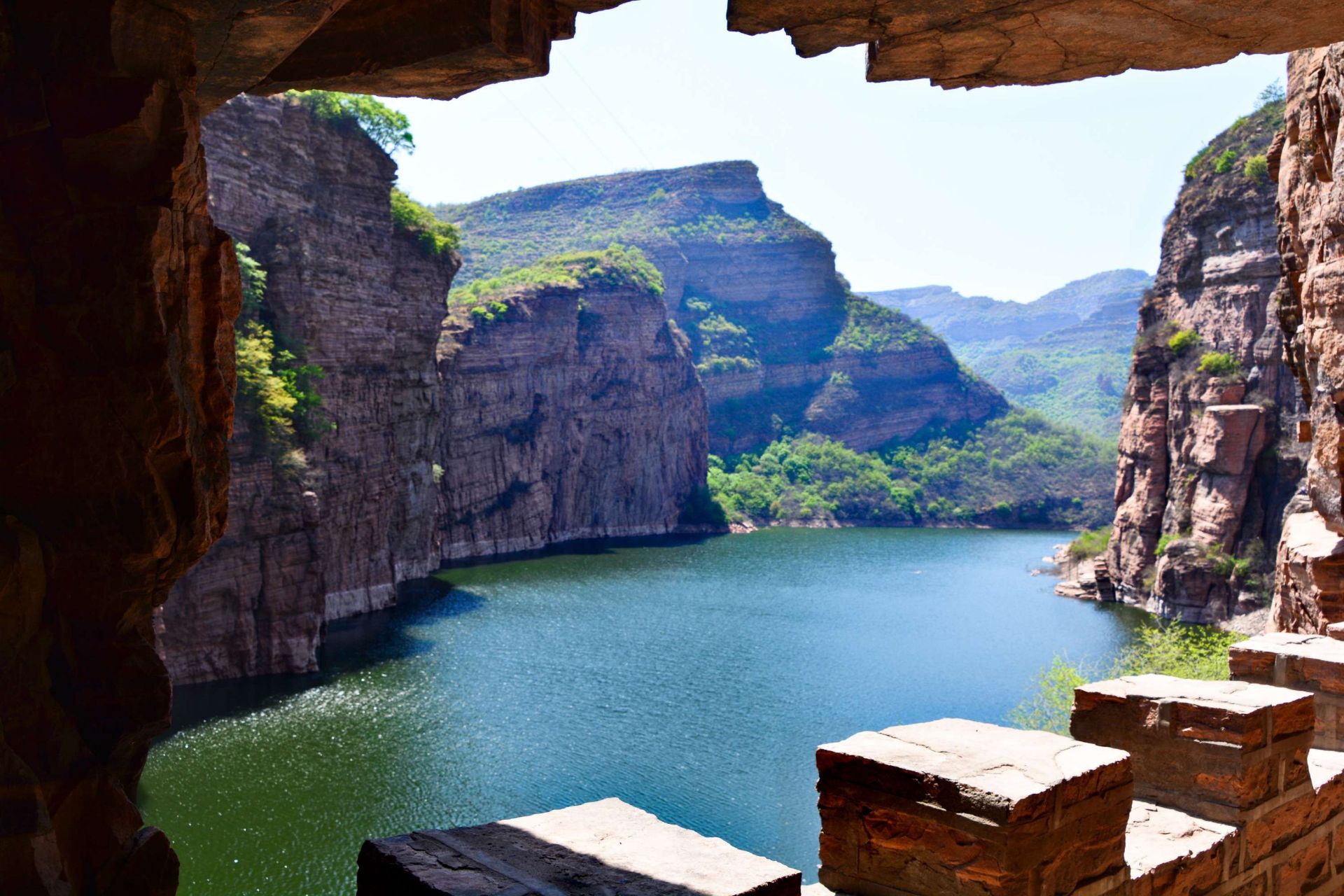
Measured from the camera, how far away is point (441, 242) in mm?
42469

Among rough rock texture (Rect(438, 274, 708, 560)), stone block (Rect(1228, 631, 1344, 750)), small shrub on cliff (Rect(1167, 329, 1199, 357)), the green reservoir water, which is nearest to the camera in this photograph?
stone block (Rect(1228, 631, 1344, 750))

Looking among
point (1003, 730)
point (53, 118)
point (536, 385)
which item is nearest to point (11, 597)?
point (53, 118)

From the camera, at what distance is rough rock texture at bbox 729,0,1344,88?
3.81 meters

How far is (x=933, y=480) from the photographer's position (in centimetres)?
9650

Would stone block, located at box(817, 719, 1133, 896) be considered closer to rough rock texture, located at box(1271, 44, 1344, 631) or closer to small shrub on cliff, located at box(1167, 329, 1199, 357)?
rough rock texture, located at box(1271, 44, 1344, 631)

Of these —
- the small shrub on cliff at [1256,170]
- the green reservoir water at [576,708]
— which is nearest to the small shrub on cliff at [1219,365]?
the small shrub on cliff at [1256,170]

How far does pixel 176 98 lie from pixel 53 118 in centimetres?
33

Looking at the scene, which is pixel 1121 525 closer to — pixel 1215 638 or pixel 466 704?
pixel 1215 638

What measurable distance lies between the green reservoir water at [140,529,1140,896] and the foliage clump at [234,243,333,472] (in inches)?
241

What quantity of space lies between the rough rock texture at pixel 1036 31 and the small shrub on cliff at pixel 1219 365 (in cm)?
4232

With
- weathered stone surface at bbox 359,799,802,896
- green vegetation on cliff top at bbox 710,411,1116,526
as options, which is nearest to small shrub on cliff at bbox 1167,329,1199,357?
green vegetation on cliff top at bbox 710,411,1116,526

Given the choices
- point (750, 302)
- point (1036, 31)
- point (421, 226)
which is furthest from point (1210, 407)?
point (750, 302)

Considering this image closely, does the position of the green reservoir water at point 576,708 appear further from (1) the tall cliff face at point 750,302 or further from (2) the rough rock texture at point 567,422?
(1) the tall cliff face at point 750,302

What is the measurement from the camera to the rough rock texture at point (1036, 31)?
3807mm
